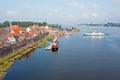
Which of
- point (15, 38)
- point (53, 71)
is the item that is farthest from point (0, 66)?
point (15, 38)

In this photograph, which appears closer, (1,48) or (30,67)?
(30,67)

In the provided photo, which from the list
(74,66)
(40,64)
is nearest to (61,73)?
(74,66)

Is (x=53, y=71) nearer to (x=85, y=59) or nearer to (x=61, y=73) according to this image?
→ (x=61, y=73)

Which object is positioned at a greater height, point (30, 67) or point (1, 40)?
point (1, 40)

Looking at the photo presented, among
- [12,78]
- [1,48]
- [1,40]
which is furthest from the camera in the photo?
[1,40]

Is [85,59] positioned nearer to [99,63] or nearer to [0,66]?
[99,63]

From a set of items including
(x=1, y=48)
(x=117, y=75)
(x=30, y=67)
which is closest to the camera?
(x=117, y=75)

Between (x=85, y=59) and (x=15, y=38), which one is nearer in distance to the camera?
(x=85, y=59)

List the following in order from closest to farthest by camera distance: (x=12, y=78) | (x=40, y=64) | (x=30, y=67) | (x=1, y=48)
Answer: (x=12, y=78), (x=30, y=67), (x=40, y=64), (x=1, y=48)

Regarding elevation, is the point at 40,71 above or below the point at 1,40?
below
